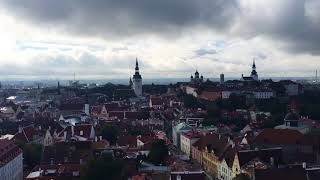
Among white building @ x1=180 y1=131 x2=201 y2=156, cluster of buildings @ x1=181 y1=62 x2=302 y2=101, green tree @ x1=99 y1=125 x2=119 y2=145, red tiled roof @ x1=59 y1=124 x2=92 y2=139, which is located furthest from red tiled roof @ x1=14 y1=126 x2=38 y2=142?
cluster of buildings @ x1=181 y1=62 x2=302 y2=101

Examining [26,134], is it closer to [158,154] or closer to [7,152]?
[7,152]

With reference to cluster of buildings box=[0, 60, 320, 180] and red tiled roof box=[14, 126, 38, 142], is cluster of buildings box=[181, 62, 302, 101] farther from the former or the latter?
red tiled roof box=[14, 126, 38, 142]

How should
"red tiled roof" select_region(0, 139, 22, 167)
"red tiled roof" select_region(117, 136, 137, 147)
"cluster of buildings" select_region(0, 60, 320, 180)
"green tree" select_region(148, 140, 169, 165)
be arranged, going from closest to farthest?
"cluster of buildings" select_region(0, 60, 320, 180)
"red tiled roof" select_region(0, 139, 22, 167)
"green tree" select_region(148, 140, 169, 165)
"red tiled roof" select_region(117, 136, 137, 147)

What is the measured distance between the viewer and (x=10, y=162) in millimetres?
49625

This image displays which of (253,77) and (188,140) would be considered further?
(253,77)

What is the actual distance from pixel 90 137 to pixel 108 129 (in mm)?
3837

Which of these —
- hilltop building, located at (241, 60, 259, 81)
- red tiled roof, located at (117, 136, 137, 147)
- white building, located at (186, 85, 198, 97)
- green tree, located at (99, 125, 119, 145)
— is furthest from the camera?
hilltop building, located at (241, 60, 259, 81)

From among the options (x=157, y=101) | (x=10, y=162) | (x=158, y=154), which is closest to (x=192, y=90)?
Answer: (x=157, y=101)

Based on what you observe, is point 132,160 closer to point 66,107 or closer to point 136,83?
point 66,107

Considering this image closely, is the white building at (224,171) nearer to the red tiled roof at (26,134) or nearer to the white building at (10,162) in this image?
the white building at (10,162)

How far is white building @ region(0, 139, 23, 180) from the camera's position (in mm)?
48216

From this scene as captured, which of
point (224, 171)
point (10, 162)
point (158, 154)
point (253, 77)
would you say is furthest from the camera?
point (253, 77)

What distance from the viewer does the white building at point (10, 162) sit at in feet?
158

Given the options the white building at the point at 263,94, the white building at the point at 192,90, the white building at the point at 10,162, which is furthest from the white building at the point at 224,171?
the white building at the point at 192,90
